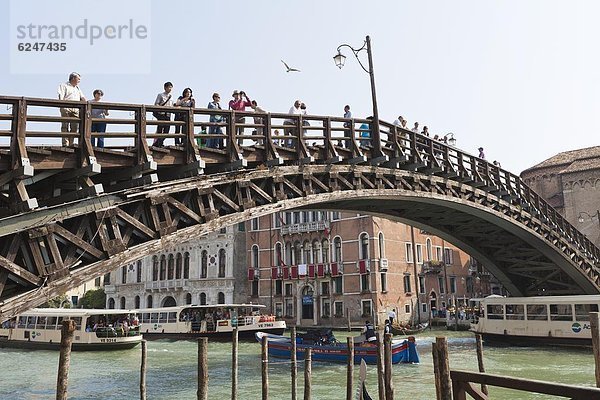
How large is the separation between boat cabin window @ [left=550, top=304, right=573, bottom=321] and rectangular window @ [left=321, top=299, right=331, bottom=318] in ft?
47.1

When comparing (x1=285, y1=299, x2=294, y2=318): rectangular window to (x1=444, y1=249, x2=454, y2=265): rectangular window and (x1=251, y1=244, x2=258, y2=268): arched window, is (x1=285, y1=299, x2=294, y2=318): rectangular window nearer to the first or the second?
(x1=251, y1=244, x2=258, y2=268): arched window

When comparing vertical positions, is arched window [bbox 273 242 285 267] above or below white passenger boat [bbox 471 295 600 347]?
above

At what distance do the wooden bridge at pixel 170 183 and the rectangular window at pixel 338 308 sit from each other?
1585 centimetres

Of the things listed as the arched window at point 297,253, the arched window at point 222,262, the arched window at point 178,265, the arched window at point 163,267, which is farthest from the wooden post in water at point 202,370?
the arched window at point 163,267

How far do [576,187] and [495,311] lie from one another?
15.1 meters

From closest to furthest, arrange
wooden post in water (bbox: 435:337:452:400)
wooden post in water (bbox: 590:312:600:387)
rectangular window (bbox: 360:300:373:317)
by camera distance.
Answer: wooden post in water (bbox: 435:337:452:400)
wooden post in water (bbox: 590:312:600:387)
rectangular window (bbox: 360:300:373:317)

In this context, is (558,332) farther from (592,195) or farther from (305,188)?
(592,195)

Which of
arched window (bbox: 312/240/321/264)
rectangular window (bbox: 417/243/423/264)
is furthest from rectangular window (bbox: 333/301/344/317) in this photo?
rectangular window (bbox: 417/243/423/264)

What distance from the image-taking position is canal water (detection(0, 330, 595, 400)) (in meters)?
12.5

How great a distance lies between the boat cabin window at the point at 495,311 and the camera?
2089 centimetres

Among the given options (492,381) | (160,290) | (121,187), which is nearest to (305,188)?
(121,187)

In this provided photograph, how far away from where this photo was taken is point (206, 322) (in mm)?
26438

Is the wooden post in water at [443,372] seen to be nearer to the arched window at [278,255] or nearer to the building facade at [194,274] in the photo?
the arched window at [278,255]

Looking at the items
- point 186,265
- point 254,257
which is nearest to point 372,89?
point 254,257
